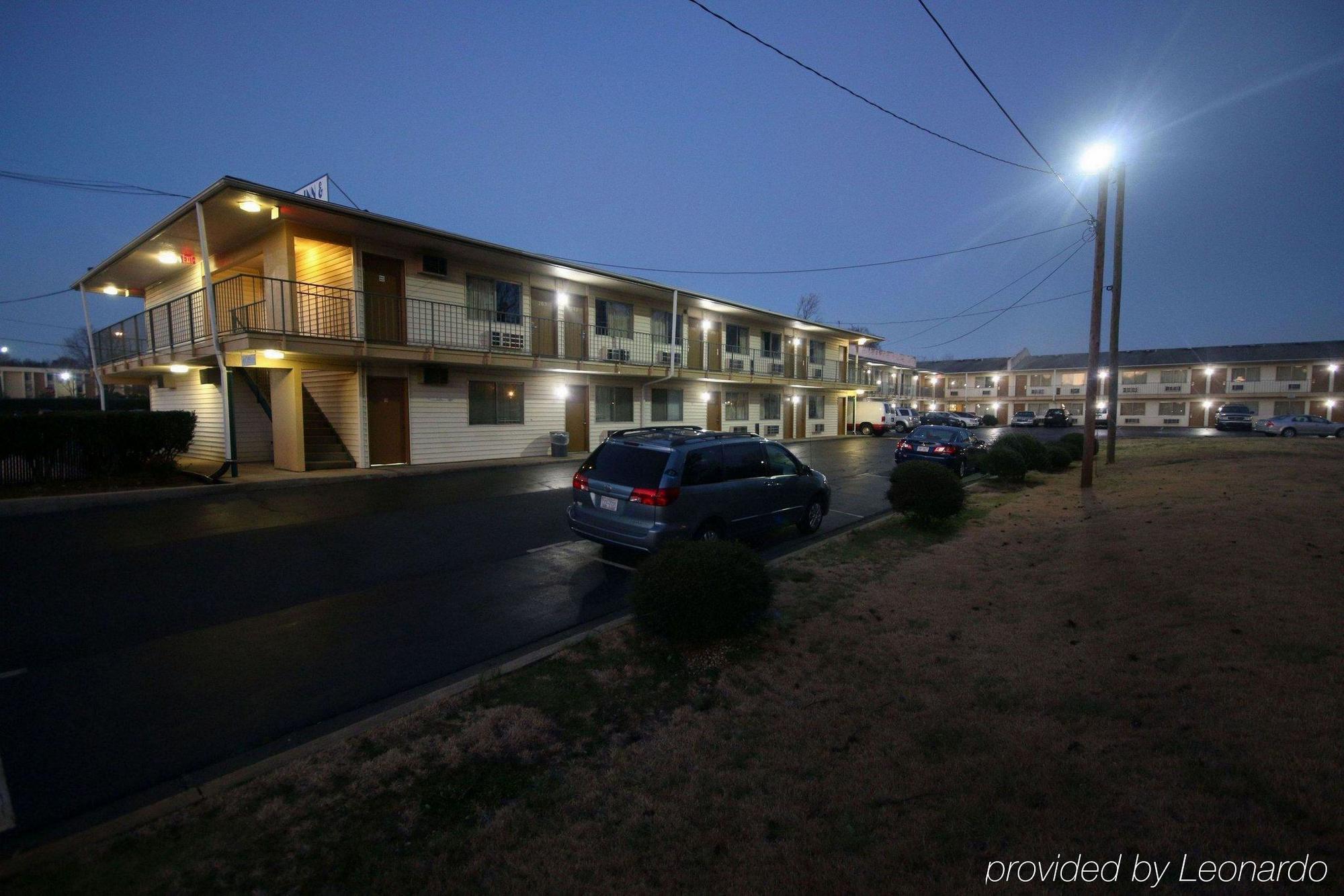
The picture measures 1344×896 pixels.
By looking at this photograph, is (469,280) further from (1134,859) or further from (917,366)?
(917,366)

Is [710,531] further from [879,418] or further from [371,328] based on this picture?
[879,418]

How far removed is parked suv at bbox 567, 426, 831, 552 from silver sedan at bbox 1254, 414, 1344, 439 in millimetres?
42851

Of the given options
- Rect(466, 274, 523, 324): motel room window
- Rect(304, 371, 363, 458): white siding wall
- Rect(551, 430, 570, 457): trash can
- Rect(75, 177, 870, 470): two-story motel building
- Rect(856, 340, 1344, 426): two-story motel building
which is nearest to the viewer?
Rect(75, 177, 870, 470): two-story motel building

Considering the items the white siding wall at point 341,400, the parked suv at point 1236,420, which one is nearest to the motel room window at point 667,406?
the white siding wall at point 341,400

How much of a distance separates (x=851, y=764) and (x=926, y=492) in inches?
279

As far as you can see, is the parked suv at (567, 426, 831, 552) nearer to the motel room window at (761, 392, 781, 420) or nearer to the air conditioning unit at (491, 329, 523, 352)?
A: the air conditioning unit at (491, 329, 523, 352)

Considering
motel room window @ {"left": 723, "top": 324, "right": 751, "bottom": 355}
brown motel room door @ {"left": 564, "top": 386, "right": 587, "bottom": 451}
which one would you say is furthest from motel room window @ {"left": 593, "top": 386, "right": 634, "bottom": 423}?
motel room window @ {"left": 723, "top": 324, "right": 751, "bottom": 355}

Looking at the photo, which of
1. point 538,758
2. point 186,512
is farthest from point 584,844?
point 186,512

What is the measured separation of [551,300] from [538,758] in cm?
1920

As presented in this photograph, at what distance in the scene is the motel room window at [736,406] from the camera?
29.4m

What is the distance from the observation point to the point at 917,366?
6756cm

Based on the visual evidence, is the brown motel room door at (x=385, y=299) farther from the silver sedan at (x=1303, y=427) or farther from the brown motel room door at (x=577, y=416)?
the silver sedan at (x=1303, y=427)

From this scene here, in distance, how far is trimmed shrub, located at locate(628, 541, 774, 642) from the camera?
15.3ft

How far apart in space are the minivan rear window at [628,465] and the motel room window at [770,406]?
24.7m
